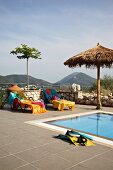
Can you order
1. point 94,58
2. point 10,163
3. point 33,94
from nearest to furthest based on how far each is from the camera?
1. point 10,163
2. point 94,58
3. point 33,94

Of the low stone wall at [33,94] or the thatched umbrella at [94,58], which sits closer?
the thatched umbrella at [94,58]

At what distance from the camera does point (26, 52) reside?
52.7 feet

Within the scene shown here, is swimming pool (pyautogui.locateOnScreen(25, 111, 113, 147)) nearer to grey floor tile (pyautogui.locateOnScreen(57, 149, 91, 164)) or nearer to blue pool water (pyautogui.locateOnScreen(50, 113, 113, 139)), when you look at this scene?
blue pool water (pyautogui.locateOnScreen(50, 113, 113, 139))

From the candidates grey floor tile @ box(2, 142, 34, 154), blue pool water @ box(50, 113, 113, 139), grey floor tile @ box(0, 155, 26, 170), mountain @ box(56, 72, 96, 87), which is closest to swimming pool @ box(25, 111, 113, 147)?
blue pool water @ box(50, 113, 113, 139)

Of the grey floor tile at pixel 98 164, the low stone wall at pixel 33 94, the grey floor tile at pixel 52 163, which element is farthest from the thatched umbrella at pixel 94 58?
the grey floor tile at pixel 52 163

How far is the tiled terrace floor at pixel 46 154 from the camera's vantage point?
3547 millimetres

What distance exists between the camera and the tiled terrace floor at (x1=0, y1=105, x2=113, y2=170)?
11.6 feet

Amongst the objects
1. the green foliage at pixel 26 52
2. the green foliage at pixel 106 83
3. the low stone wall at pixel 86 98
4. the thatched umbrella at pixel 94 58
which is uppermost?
the green foliage at pixel 26 52

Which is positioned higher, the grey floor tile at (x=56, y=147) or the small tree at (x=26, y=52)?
the small tree at (x=26, y=52)

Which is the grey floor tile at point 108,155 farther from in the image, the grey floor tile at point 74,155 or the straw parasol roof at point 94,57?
the straw parasol roof at point 94,57

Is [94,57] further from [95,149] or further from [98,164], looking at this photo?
[98,164]

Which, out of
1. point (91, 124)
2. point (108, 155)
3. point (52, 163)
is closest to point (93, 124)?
point (91, 124)

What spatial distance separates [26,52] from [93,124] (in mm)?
10320

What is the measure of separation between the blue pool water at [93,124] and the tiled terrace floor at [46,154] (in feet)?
4.37
